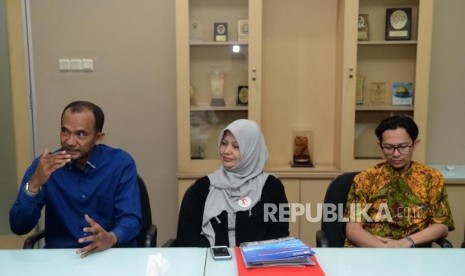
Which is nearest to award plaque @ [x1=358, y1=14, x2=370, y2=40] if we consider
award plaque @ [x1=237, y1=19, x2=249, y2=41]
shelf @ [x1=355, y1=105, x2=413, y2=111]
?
shelf @ [x1=355, y1=105, x2=413, y2=111]

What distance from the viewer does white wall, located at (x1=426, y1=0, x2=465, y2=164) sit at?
10.6 ft

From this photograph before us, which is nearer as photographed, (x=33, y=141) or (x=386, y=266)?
(x=386, y=266)

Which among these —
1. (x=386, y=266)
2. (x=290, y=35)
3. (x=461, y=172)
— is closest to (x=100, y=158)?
(x=386, y=266)

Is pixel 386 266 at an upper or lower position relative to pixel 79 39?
lower

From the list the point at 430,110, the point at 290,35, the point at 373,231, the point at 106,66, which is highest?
the point at 290,35

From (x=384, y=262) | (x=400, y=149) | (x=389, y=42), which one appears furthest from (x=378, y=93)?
(x=384, y=262)

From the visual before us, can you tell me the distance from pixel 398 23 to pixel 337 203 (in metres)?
1.55

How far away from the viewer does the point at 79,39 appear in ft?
10.9

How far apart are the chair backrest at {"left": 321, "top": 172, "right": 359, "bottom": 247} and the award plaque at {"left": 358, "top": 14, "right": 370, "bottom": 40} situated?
4.17 ft

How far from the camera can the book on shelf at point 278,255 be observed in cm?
152

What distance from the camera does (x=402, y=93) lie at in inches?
123

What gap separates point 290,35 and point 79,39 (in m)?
1.55

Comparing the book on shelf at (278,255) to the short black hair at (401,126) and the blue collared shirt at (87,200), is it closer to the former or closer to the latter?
the blue collared shirt at (87,200)

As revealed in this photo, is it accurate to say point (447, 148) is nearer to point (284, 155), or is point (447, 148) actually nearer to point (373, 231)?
point (284, 155)
